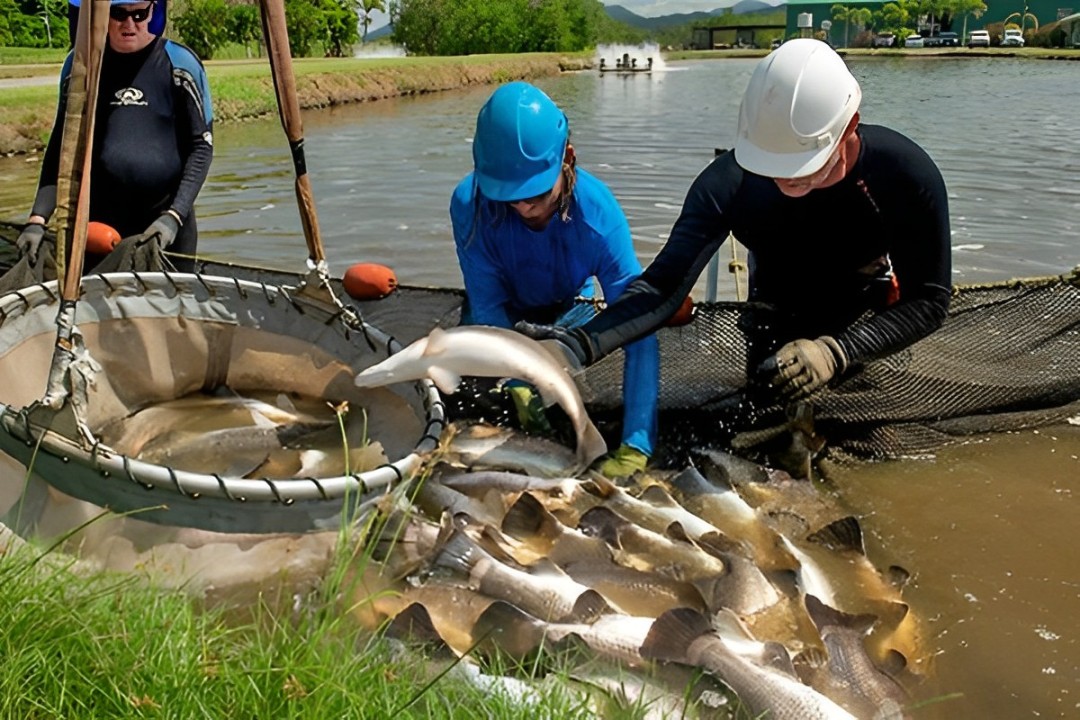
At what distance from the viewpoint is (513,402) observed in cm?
455

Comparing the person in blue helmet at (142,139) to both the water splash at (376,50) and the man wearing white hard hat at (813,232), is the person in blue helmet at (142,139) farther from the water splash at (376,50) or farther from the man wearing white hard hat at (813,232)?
the water splash at (376,50)

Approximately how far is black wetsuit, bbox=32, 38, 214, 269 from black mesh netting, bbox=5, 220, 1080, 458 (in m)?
1.20

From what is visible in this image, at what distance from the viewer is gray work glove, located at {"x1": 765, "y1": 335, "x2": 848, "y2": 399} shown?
12.5ft

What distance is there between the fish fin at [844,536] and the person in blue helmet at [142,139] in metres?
3.23

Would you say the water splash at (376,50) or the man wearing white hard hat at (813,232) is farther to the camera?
the water splash at (376,50)

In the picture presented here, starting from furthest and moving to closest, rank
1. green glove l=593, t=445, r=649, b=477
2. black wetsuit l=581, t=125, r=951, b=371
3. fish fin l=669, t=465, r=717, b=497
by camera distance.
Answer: green glove l=593, t=445, r=649, b=477
fish fin l=669, t=465, r=717, b=497
black wetsuit l=581, t=125, r=951, b=371

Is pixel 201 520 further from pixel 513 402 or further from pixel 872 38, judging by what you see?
pixel 872 38

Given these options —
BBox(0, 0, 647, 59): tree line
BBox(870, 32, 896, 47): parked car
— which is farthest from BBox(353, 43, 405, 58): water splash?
BBox(870, 32, 896, 47): parked car

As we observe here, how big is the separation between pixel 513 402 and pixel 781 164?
5.58ft

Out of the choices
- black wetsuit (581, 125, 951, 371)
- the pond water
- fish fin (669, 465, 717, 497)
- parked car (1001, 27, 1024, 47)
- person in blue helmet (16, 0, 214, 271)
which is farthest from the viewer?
parked car (1001, 27, 1024, 47)

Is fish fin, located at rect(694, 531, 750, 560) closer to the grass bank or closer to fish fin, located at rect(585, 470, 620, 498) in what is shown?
fish fin, located at rect(585, 470, 620, 498)

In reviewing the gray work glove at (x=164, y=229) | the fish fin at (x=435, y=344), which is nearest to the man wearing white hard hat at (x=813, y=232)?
the fish fin at (x=435, y=344)

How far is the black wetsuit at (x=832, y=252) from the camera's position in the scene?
12.4 ft

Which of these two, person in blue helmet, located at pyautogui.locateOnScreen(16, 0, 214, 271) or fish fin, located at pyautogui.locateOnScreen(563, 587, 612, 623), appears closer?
fish fin, located at pyautogui.locateOnScreen(563, 587, 612, 623)
